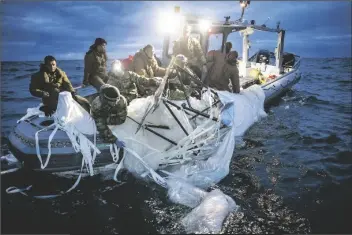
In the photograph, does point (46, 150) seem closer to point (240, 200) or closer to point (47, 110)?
point (47, 110)

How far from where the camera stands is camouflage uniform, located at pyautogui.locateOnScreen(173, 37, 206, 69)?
8.79 meters

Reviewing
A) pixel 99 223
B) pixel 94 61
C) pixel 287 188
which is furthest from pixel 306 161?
pixel 94 61

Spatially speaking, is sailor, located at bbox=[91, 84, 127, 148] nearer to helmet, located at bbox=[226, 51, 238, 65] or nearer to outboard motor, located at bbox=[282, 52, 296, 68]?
helmet, located at bbox=[226, 51, 238, 65]

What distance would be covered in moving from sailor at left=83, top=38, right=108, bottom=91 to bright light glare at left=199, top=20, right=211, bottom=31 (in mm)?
4159

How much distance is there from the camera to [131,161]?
5457mm

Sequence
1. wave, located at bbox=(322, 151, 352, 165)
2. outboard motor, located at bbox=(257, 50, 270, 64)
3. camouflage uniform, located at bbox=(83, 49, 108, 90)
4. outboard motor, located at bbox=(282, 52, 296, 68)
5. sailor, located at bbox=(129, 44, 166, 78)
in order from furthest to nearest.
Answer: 1. outboard motor, located at bbox=(282, 52, 296, 68)
2. outboard motor, located at bbox=(257, 50, 270, 64)
3. wave, located at bbox=(322, 151, 352, 165)
4. sailor, located at bbox=(129, 44, 166, 78)
5. camouflage uniform, located at bbox=(83, 49, 108, 90)

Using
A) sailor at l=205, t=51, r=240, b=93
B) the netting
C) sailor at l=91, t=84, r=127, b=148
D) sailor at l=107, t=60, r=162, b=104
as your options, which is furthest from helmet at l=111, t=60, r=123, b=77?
sailor at l=205, t=51, r=240, b=93

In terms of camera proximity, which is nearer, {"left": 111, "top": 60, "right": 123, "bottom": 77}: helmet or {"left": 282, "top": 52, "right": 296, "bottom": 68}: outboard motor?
{"left": 111, "top": 60, "right": 123, "bottom": 77}: helmet

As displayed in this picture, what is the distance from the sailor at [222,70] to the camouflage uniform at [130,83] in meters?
2.67

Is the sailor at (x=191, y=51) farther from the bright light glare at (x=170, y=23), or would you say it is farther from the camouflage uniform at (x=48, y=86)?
the camouflage uniform at (x=48, y=86)

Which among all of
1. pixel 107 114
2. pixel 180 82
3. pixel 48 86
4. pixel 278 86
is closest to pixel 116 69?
pixel 107 114

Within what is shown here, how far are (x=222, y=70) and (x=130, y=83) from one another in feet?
11.5

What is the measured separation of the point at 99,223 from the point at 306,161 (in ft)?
18.7

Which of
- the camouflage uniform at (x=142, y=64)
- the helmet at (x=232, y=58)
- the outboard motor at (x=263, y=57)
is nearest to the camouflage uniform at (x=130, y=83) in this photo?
the camouflage uniform at (x=142, y=64)
